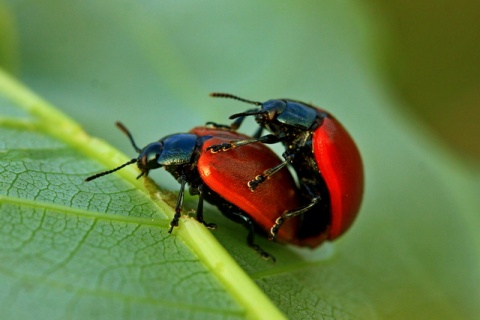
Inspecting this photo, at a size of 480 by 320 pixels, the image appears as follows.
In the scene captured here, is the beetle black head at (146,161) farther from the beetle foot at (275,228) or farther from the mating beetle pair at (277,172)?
the beetle foot at (275,228)

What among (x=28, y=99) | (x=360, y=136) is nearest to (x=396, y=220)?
(x=360, y=136)

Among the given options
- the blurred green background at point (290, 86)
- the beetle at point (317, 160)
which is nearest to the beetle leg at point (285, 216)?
the beetle at point (317, 160)

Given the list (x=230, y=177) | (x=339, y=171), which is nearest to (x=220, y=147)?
(x=230, y=177)

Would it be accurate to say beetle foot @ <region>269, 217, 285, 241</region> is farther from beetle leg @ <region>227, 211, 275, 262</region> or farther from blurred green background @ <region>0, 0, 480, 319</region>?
blurred green background @ <region>0, 0, 480, 319</region>

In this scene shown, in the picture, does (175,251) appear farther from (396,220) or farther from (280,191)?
(396,220)

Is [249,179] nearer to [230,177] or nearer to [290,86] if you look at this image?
[230,177]

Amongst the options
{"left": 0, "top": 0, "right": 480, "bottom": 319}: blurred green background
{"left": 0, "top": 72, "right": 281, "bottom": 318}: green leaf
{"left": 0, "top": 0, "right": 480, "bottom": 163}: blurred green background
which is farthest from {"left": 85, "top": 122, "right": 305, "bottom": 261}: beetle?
{"left": 0, "top": 0, "right": 480, "bottom": 163}: blurred green background
